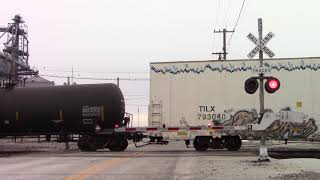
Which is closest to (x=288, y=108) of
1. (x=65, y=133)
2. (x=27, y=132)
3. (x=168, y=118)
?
(x=168, y=118)

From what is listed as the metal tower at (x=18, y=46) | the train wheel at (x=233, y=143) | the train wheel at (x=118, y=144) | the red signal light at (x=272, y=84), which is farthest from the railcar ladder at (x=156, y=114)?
the metal tower at (x=18, y=46)

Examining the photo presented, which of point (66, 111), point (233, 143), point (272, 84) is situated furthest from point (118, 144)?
point (272, 84)

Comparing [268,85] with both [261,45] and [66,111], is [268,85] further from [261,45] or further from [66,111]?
[66,111]

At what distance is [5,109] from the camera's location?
91.5ft

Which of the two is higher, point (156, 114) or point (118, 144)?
point (156, 114)

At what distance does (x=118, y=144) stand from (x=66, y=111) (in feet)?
10.2

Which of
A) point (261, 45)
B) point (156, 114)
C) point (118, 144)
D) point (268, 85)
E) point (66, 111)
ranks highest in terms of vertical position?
point (261, 45)

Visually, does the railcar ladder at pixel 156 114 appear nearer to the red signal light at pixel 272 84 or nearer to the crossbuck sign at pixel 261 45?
the crossbuck sign at pixel 261 45

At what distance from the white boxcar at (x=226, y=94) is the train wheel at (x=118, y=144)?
208 centimetres

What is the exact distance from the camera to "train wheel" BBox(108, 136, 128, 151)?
27844 mm

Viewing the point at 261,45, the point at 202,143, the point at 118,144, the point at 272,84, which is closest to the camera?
the point at 272,84

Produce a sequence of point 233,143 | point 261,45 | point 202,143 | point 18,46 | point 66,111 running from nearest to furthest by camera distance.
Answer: point 261,45 → point 233,143 → point 202,143 → point 66,111 → point 18,46

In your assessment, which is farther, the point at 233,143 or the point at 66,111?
the point at 66,111

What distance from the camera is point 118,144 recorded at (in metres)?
27.9
